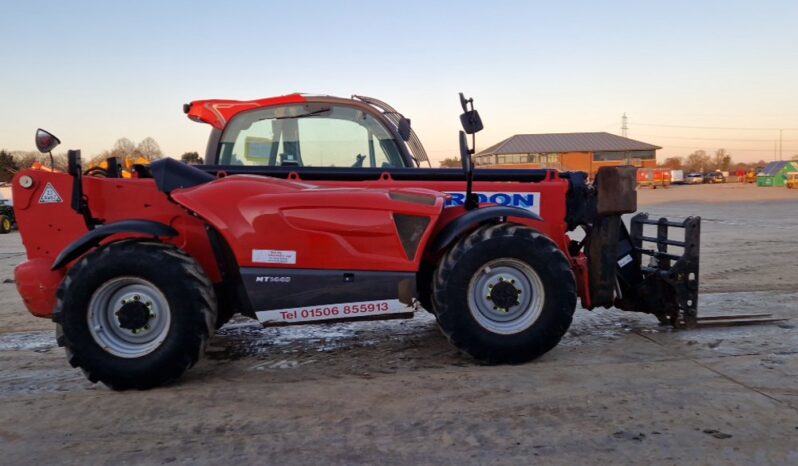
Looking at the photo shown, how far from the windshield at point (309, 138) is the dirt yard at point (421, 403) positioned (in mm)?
1626

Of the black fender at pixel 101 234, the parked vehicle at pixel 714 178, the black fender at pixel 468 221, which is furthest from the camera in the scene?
the parked vehicle at pixel 714 178

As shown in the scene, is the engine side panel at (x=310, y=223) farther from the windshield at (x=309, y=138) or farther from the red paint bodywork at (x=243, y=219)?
the windshield at (x=309, y=138)

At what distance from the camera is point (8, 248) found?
1562cm

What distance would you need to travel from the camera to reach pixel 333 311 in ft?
13.9

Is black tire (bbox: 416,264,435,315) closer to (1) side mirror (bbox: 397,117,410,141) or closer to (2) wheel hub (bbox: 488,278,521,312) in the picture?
(2) wheel hub (bbox: 488,278,521,312)

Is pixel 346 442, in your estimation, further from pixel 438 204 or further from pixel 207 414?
pixel 438 204

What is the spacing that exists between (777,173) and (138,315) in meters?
68.0

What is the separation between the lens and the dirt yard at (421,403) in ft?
10.1

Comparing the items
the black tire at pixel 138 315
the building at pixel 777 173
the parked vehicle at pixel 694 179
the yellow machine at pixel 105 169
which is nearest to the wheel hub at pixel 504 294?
the black tire at pixel 138 315

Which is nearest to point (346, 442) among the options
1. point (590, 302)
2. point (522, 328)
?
point (522, 328)

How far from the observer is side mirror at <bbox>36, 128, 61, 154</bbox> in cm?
440

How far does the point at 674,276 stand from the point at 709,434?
2.23 meters

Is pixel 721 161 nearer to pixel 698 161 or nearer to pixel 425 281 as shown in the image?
pixel 698 161

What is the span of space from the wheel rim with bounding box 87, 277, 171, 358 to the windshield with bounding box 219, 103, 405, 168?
6.26 feet
